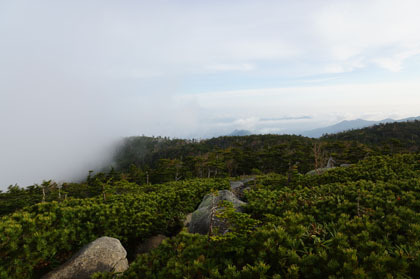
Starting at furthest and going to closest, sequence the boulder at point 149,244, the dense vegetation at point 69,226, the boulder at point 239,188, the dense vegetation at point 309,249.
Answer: the boulder at point 239,188 → the boulder at point 149,244 → the dense vegetation at point 69,226 → the dense vegetation at point 309,249

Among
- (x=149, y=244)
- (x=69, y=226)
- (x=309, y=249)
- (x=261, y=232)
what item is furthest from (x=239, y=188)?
(x=309, y=249)

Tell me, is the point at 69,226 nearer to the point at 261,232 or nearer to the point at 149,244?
the point at 149,244

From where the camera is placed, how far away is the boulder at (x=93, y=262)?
7.05m

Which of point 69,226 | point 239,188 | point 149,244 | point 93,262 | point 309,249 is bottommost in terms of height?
point 239,188

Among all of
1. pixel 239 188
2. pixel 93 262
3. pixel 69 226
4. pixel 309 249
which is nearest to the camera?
pixel 309 249

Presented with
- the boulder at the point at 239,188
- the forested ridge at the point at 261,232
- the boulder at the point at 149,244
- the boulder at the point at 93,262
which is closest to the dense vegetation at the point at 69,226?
the forested ridge at the point at 261,232

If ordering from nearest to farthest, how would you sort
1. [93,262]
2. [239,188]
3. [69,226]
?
[93,262], [69,226], [239,188]

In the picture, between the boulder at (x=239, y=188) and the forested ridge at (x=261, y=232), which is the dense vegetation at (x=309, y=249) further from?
the boulder at (x=239, y=188)

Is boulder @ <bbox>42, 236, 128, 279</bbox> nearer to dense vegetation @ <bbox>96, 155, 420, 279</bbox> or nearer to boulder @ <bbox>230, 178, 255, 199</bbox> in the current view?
dense vegetation @ <bbox>96, 155, 420, 279</bbox>

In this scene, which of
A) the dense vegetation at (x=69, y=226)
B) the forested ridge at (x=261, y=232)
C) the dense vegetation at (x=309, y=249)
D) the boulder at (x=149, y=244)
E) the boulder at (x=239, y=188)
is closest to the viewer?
the dense vegetation at (x=309, y=249)

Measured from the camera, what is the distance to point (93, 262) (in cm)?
735

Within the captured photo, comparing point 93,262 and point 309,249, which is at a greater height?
point 309,249

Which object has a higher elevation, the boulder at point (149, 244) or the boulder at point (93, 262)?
the boulder at point (93, 262)

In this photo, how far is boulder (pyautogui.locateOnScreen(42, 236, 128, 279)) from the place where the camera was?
23.1 ft
